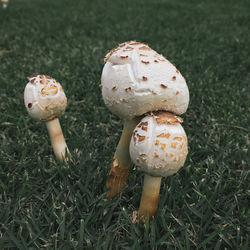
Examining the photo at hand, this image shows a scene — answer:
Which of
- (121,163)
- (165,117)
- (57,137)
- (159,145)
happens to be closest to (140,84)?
(165,117)

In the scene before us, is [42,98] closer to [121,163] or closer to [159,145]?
[121,163]

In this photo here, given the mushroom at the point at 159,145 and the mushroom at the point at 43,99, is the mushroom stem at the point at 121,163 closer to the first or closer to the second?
the mushroom at the point at 159,145

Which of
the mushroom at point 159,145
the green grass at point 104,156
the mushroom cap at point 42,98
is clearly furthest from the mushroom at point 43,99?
the mushroom at point 159,145

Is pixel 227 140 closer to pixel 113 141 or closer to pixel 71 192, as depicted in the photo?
pixel 113 141

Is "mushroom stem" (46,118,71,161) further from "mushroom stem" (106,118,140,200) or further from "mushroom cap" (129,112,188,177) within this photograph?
"mushroom cap" (129,112,188,177)

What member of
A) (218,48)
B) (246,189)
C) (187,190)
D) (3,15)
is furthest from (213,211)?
(3,15)

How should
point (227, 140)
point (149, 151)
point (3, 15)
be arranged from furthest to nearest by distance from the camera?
point (3, 15), point (227, 140), point (149, 151)

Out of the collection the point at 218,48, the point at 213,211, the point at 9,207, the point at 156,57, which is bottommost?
the point at 213,211
